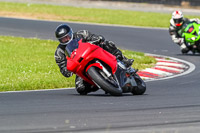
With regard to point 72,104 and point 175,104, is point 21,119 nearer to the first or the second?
point 72,104

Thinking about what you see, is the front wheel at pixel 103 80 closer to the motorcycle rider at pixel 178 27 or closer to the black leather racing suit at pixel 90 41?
the black leather racing suit at pixel 90 41

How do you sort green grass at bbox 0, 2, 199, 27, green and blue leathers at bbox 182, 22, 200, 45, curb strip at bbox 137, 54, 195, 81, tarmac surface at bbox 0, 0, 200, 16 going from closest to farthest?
curb strip at bbox 137, 54, 195, 81 → green and blue leathers at bbox 182, 22, 200, 45 → green grass at bbox 0, 2, 199, 27 → tarmac surface at bbox 0, 0, 200, 16

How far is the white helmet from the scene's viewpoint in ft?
60.7

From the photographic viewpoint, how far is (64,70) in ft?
33.2

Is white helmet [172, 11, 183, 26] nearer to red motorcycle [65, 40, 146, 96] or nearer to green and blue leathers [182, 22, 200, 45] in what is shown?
green and blue leathers [182, 22, 200, 45]

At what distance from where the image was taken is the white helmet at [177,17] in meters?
18.5

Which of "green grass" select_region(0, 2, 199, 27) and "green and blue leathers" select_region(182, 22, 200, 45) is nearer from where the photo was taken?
"green and blue leathers" select_region(182, 22, 200, 45)

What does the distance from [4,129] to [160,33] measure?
19.3m

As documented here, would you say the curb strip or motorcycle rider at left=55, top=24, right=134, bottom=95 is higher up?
motorcycle rider at left=55, top=24, right=134, bottom=95

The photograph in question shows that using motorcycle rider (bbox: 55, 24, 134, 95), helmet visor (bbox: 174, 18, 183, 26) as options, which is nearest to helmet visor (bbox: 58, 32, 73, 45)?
motorcycle rider (bbox: 55, 24, 134, 95)

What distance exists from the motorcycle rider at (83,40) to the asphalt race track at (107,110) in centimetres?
21

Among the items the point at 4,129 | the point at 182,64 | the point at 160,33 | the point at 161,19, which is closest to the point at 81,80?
the point at 4,129

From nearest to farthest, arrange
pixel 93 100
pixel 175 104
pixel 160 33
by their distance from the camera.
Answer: pixel 175 104
pixel 93 100
pixel 160 33

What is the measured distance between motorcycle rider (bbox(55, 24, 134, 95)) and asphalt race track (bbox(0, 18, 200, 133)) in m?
0.21
